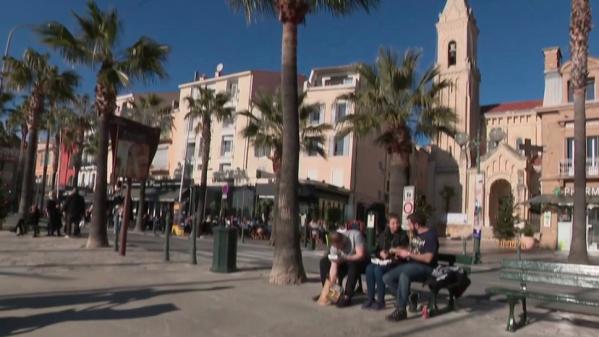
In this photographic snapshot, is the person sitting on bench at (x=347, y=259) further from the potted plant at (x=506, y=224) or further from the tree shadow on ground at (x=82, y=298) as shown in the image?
the potted plant at (x=506, y=224)

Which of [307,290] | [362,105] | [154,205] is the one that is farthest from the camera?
[154,205]

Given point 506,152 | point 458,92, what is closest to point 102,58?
point 506,152


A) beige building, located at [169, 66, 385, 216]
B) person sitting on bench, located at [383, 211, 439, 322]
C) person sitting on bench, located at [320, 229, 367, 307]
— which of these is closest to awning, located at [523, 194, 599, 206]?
beige building, located at [169, 66, 385, 216]

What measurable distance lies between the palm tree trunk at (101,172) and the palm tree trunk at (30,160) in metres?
7.32

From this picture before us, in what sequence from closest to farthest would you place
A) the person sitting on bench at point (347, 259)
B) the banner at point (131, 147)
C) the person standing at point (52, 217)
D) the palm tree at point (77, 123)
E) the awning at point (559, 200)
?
the person sitting on bench at point (347, 259), the banner at point (131, 147), the person standing at point (52, 217), the awning at point (559, 200), the palm tree at point (77, 123)

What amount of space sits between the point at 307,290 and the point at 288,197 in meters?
1.74

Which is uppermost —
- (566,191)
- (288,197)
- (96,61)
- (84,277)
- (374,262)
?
(96,61)

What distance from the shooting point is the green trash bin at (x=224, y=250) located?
37.0 ft

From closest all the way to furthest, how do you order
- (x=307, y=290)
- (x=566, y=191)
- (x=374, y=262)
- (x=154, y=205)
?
1. (x=374, y=262)
2. (x=307, y=290)
3. (x=566, y=191)
4. (x=154, y=205)

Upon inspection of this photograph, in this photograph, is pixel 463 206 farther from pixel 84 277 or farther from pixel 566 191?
pixel 84 277

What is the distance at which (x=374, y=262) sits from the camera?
7566mm

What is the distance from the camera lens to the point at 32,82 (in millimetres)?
23375

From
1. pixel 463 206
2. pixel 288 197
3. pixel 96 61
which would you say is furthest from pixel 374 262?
pixel 463 206

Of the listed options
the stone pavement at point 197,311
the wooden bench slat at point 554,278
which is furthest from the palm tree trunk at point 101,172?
the wooden bench slat at point 554,278
